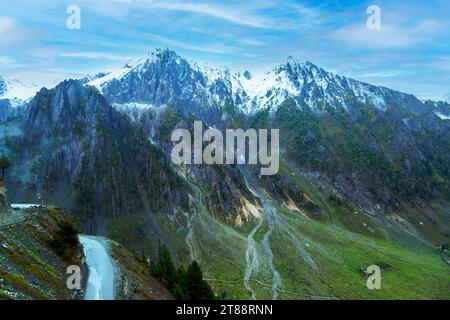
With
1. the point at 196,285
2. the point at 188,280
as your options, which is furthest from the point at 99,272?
the point at 196,285

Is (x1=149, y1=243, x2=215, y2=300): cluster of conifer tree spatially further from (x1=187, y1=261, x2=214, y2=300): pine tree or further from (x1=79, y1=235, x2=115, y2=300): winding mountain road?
(x1=79, y1=235, x2=115, y2=300): winding mountain road

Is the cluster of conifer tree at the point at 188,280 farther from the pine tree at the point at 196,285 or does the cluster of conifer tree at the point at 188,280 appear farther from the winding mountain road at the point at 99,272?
the winding mountain road at the point at 99,272

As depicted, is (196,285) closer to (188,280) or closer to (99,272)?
(188,280)

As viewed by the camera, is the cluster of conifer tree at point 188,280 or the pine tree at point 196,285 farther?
the pine tree at point 196,285

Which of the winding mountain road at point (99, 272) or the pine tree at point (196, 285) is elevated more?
the winding mountain road at point (99, 272)

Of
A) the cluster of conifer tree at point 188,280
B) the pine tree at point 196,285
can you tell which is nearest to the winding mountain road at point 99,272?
the cluster of conifer tree at point 188,280
